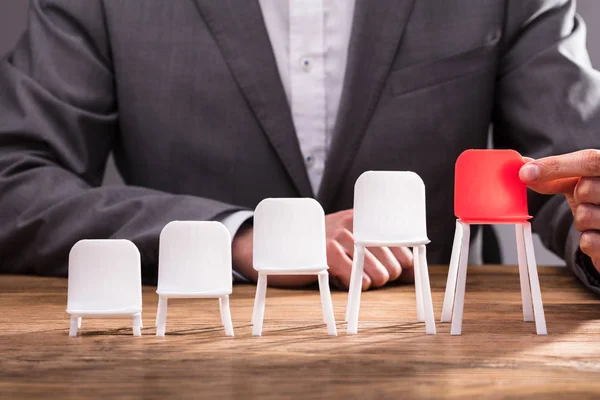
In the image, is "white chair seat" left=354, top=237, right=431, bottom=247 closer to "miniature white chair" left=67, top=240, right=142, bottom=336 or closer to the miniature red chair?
the miniature red chair

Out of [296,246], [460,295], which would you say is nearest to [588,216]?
[460,295]

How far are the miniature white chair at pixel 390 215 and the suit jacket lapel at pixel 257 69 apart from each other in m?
0.71

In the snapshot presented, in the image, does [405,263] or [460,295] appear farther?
[405,263]

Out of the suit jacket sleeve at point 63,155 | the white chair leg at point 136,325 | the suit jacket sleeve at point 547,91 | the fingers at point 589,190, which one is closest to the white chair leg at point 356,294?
the white chair leg at point 136,325

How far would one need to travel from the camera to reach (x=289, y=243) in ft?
2.52

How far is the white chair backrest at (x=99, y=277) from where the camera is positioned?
746 mm

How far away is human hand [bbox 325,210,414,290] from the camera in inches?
43.5

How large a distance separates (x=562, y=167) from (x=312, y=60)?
778mm

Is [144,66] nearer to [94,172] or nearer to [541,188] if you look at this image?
[94,172]

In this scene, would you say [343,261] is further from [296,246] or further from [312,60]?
[312,60]

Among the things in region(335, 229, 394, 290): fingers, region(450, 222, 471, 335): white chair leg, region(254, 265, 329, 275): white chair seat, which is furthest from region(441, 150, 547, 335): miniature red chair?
region(335, 229, 394, 290): fingers

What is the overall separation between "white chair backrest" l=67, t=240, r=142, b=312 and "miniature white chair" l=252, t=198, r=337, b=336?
4.9 inches

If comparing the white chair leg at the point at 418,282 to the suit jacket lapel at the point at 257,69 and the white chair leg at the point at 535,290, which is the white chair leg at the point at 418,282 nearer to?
the white chair leg at the point at 535,290

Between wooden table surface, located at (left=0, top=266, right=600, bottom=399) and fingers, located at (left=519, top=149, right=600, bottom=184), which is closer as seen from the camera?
wooden table surface, located at (left=0, top=266, right=600, bottom=399)
